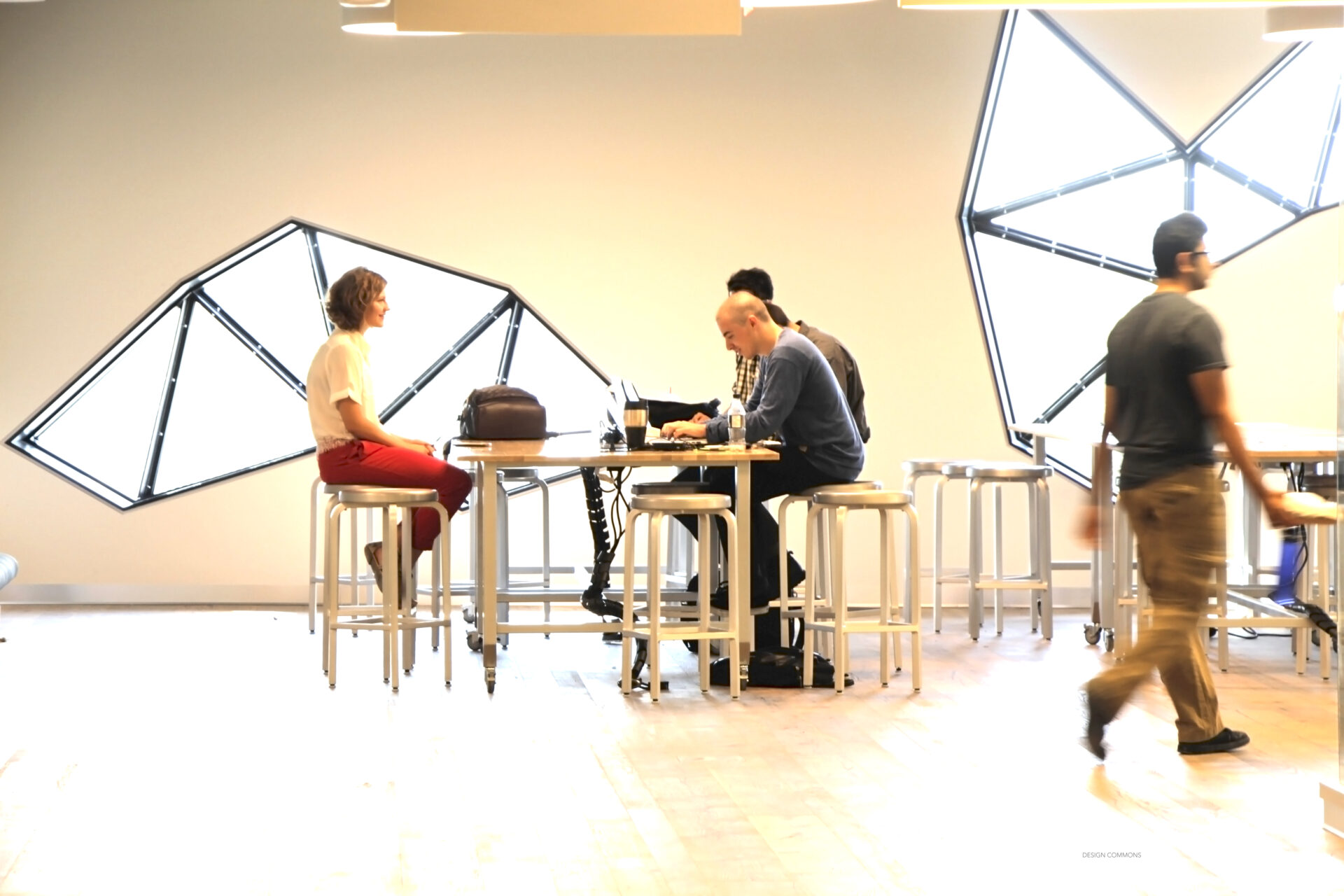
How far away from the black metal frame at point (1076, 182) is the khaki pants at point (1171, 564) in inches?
146

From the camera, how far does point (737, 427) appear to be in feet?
17.5

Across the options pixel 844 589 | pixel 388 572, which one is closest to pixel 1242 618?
pixel 844 589

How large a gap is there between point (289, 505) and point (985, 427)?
10.9ft

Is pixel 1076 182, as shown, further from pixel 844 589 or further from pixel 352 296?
pixel 352 296

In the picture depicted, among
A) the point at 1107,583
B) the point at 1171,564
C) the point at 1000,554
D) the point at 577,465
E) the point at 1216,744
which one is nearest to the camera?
the point at 1171,564

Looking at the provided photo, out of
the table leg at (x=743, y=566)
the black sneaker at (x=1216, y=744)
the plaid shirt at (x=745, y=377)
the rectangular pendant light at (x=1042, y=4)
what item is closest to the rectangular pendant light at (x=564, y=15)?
the rectangular pendant light at (x=1042, y=4)

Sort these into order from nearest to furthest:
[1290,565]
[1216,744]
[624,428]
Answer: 1. [1216,744]
2. [624,428]
3. [1290,565]

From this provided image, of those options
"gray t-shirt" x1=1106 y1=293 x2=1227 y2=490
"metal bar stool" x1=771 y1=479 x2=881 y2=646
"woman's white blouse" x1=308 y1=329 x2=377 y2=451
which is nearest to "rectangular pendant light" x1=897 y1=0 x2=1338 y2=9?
"gray t-shirt" x1=1106 y1=293 x2=1227 y2=490

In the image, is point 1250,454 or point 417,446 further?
point 417,446

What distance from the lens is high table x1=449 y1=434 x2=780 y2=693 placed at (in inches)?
197

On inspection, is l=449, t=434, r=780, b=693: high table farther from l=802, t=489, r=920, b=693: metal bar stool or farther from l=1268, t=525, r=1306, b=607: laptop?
l=1268, t=525, r=1306, b=607: laptop

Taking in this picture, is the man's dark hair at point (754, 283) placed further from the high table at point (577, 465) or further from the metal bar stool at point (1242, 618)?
the metal bar stool at point (1242, 618)

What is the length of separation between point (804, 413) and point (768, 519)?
1.54 feet

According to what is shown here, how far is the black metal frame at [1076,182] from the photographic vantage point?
7.61 m
